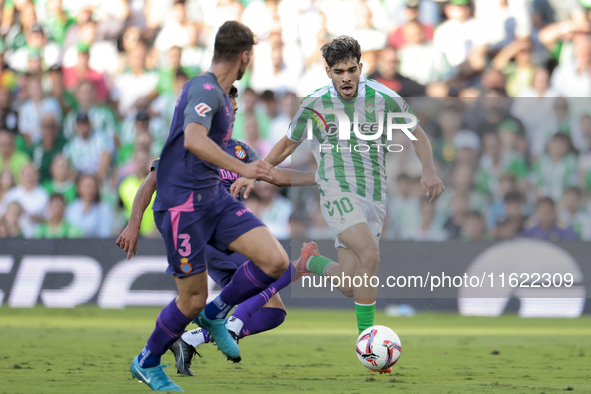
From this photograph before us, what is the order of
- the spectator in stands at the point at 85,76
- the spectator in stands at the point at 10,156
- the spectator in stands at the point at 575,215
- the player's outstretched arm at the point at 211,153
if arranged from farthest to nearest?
the spectator in stands at the point at 85,76, the spectator in stands at the point at 10,156, the spectator in stands at the point at 575,215, the player's outstretched arm at the point at 211,153

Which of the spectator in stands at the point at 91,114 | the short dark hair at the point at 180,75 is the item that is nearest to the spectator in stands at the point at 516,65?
the short dark hair at the point at 180,75

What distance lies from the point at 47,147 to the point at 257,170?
7953 mm

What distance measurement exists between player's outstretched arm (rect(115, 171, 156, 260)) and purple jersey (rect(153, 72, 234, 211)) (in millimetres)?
434

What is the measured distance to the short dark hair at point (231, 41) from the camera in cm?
418

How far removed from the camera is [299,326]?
339 inches

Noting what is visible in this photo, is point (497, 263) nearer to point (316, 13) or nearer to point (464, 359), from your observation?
point (464, 359)

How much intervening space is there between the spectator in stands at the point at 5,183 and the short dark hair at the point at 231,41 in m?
7.51

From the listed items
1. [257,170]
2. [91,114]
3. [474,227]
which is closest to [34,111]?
[91,114]

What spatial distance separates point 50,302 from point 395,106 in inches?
238

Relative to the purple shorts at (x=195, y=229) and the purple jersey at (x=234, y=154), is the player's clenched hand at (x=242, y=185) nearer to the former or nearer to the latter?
the purple jersey at (x=234, y=154)

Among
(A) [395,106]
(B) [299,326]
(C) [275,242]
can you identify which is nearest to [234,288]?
(C) [275,242]

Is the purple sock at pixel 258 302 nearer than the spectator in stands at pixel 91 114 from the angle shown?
Yes

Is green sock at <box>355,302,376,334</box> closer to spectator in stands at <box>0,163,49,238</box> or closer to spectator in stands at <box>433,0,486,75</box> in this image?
spectator in stands at <box>0,163,49,238</box>

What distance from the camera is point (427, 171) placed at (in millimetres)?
5508
